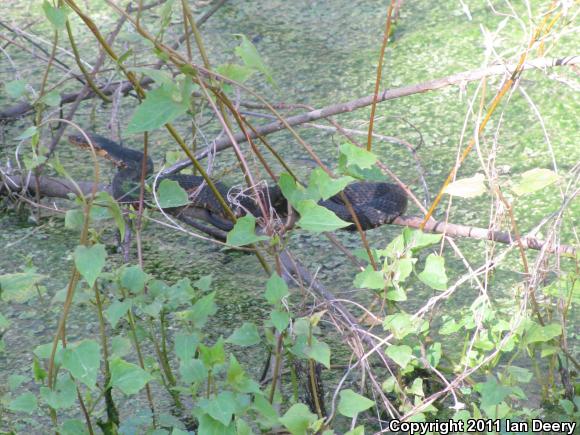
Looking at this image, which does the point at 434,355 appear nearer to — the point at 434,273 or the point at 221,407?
the point at 434,273

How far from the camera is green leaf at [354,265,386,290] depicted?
1.54 metres

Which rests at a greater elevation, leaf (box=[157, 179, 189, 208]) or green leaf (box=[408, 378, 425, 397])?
leaf (box=[157, 179, 189, 208])

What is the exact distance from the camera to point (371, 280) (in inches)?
61.1

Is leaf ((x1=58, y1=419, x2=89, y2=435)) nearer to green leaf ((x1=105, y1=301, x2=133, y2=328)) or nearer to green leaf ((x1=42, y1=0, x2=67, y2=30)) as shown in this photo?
green leaf ((x1=105, y1=301, x2=133, y2=328))

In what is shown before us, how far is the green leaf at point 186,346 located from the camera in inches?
56.4

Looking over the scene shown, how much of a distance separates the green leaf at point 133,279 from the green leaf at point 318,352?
1.14ft

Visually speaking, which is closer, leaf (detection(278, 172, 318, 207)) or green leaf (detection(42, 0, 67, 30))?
leaf (detection(278, 172, 318, 207))

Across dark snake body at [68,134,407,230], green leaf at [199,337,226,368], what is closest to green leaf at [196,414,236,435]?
green leaf at [199,337,226,368]

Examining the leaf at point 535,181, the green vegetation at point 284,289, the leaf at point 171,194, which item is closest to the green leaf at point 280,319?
the green vegetation at point 284,289

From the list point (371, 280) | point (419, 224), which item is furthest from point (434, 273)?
point (419, 224)

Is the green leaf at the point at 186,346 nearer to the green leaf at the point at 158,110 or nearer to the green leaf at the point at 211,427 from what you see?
the green leaf at the point at 211,427

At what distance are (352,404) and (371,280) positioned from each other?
0.29 meters

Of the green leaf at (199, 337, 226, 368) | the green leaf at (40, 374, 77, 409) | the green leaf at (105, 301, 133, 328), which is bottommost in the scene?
the green leaf at (199, 337, 226, 368)

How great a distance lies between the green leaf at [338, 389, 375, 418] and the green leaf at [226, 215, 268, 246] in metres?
0.30
